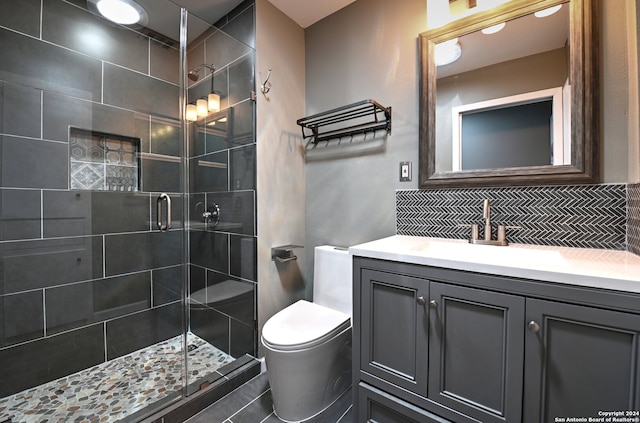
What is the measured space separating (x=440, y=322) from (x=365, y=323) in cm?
32

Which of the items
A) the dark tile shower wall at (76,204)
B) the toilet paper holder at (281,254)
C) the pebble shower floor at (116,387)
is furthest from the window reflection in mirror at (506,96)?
Answer: the pebble shower floor at (116,387)

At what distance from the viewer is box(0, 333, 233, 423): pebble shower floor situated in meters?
1.35

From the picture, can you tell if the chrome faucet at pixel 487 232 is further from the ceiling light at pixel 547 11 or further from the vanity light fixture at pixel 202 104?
the vanity light fixture at pixel 202 104

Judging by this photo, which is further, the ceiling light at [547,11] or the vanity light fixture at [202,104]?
the vanity light fixture at [202,104]

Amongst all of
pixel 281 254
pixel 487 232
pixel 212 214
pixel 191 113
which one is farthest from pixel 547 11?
pixel 212 214

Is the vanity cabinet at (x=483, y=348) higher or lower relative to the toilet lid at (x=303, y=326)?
higher

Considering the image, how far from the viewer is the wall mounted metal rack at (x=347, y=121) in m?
1.65

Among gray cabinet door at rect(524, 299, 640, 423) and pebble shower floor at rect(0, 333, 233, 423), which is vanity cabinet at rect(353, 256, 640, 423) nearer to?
gray cabinet door at rect(524, 299, 640, 423)

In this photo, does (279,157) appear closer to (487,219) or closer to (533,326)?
(487,219)

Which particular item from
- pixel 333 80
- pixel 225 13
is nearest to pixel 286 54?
pixel 333 80

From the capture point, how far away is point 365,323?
1.14 meters

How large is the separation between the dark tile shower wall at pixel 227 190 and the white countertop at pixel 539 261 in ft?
3.33

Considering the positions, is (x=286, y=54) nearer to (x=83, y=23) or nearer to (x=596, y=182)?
(x=83, y=23)

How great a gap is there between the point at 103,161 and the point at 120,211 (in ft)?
1.20
